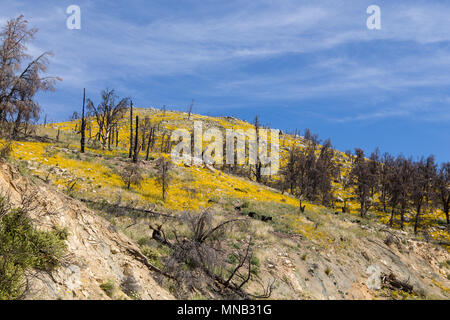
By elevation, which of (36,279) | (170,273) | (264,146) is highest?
(264,146)

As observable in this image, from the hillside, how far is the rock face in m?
0.03

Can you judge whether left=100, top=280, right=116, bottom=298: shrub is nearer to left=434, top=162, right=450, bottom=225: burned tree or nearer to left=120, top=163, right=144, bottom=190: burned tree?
left=120, top=163, right=144, bottom=190: burned tree

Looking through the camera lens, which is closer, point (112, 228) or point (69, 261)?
point (69, 261)

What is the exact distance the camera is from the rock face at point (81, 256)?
5957 millimetres

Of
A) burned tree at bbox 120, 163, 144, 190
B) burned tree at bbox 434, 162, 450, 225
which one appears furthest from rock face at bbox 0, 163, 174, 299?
burned tree at bbox 434, 162, 450, 225

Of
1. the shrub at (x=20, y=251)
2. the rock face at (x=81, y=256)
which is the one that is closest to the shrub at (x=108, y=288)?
the rock face at (x=81, y=256)

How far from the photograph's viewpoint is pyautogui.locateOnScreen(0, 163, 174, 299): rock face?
596cm

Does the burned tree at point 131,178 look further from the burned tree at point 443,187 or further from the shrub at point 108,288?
the burned tree at point 443,187

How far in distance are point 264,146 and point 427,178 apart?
162 feet

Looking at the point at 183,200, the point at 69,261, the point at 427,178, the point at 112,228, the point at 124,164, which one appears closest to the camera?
the point at 69,261

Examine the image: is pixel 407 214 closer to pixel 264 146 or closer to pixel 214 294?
pixel 264 146

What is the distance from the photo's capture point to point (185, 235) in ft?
45.5

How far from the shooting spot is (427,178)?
49781mm
